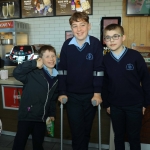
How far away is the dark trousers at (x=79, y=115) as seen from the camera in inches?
70.9

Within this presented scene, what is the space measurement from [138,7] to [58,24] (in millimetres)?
1767

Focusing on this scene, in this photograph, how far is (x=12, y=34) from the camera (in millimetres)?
4059

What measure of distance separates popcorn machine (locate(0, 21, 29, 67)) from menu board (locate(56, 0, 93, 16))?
34.6 inches

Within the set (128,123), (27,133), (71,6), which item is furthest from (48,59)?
(71,6)

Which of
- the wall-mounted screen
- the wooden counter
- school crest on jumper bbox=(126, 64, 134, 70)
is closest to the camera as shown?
school crest on jumper bbox=(126, 64, 134, 70)

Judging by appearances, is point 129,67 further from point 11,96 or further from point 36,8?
point 36,8

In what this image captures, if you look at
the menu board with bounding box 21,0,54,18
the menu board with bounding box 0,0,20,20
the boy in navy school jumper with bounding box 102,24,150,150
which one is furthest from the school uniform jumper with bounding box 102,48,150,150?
the menu board with bounding box 0,0,20,20

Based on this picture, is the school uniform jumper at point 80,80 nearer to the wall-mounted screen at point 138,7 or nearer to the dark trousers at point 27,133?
the dark trousers at point 27,133

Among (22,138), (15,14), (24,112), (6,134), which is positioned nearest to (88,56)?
(24,112)

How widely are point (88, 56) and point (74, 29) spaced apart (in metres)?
0.28

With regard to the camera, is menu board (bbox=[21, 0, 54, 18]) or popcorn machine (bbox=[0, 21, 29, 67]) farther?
menu board (bbox=[21, 0, 54, 18])

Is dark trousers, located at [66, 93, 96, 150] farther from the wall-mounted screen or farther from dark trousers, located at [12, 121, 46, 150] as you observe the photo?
the wall-mounted screen

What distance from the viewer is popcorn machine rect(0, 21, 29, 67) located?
3971 mm

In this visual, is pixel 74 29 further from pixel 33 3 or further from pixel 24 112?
pixel 33 3
